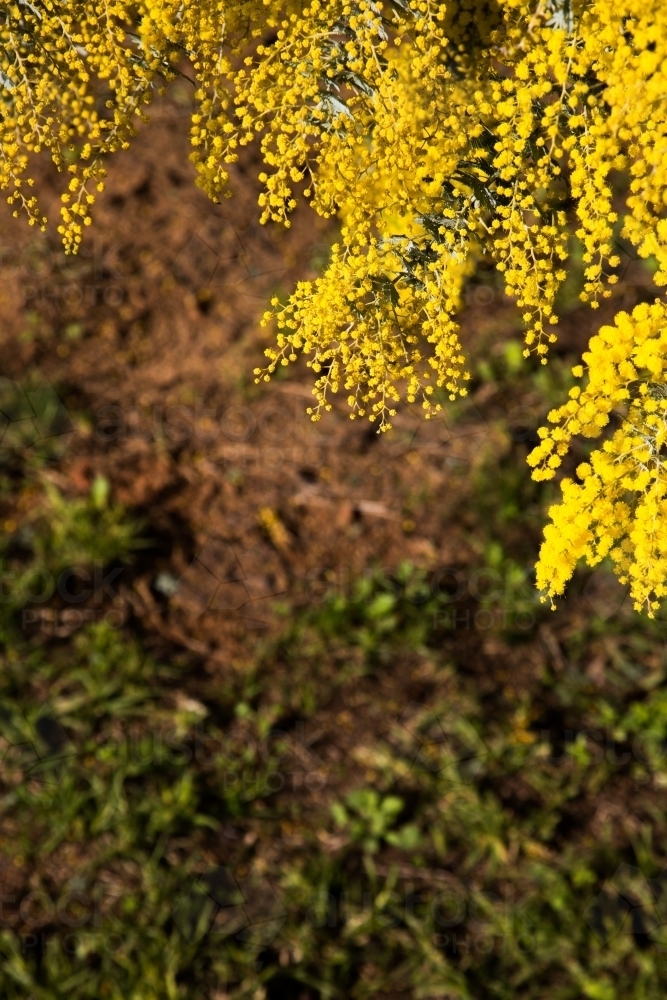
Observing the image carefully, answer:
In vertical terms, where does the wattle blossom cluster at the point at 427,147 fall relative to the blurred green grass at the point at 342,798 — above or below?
above

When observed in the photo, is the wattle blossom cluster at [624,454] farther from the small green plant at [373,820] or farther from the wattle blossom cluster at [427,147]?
the small green plant at [373,820]

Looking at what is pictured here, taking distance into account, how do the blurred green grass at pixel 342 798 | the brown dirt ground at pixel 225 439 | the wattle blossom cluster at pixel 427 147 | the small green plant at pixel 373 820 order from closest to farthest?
the wattle blossom cluster at pixel 427 147 → the blurred green grass at pixel 342 798 → the small green plant at pixel 373 820 → the brown dirt ground at pixel 225 439

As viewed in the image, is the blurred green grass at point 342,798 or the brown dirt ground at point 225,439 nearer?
the blurred green grass at point 342,798

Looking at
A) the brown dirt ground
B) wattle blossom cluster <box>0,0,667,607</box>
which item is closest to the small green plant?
the brown dirt ground

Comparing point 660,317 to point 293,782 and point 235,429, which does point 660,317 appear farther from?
point 235,429

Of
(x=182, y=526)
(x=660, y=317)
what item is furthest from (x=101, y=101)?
(x=660, y=317)

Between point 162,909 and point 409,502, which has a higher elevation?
point 409,502

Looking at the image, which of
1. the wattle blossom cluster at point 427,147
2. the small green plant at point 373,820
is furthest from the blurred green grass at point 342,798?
the wattle blossom cluster at point 427,147

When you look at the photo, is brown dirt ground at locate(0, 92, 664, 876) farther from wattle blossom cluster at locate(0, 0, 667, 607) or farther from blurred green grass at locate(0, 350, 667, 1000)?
wattle blossom cluster at locate(0, 0, 667, 607)

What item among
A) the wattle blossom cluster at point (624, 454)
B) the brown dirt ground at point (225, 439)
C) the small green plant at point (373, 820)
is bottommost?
the small green plant at point (373, 820)
